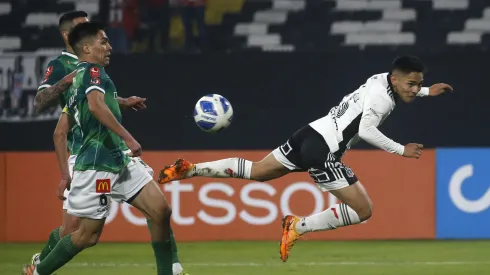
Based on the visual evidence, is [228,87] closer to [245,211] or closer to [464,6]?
[245,211]

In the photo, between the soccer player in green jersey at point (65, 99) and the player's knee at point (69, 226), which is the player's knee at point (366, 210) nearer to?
the soccer player in green jersey at point (65, 99)

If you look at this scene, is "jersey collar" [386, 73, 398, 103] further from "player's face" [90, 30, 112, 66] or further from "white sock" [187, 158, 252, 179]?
"player's face" [90, 30, 112, 66]

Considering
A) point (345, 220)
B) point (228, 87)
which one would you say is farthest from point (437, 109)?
point (345, 220)

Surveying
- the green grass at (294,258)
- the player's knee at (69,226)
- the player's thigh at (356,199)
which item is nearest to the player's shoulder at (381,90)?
the player's thigh at (356,199)

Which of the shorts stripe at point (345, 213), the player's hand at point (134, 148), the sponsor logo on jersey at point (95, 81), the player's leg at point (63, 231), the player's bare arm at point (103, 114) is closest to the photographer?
the player's hand at point (134, 148)

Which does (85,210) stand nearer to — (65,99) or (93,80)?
(93,80)

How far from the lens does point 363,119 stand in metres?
8.80

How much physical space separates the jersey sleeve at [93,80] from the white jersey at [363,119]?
94.8 inches

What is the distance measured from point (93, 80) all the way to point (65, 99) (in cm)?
115

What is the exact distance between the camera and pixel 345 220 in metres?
9.16

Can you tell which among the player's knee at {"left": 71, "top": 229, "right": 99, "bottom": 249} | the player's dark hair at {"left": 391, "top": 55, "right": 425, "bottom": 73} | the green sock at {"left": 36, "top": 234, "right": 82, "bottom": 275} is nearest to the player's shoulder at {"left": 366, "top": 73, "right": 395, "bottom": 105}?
the player's dark hair at {"left": 391, "top": 55, "right": 425, "bottom": 73}

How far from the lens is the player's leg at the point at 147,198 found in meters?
7.72

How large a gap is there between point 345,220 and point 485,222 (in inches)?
154

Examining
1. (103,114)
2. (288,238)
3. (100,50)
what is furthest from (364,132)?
(103,114)
